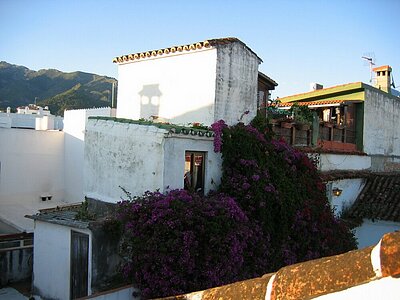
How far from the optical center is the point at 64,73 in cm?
8406

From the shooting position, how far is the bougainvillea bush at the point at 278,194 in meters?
10.2

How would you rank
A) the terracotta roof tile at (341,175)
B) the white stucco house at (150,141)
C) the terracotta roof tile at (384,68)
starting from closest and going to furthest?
the white stucco house at (150,141), the terracotta roof tile at (341,175), the terracotta roof tile at (384,68)

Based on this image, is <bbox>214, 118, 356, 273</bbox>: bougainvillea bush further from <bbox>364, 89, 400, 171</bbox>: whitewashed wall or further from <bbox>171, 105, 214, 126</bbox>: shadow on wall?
<bbox>364, 89, 400, 171</bbox>: whitewashed wall

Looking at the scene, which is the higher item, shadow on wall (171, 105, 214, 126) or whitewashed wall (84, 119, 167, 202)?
shadow on wall (171, 105, 214, 126)

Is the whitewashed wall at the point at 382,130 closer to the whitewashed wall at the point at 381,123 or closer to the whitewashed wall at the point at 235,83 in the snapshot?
the whitewashed wall at the point at 381,123

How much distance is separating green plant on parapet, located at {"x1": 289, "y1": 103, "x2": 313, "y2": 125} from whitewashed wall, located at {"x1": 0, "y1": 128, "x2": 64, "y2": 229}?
13044 mm

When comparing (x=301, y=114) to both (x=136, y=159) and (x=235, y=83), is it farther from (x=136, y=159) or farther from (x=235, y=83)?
(x=136, y=159)

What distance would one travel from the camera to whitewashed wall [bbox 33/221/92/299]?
9320 millimetres

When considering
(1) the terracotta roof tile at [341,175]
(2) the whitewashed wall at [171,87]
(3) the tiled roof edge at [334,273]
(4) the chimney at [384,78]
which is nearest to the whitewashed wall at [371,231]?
(1) the terracotta roof tile at [341,175]

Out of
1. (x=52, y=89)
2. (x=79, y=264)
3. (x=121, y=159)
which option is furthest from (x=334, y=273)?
(x=52, y=89)

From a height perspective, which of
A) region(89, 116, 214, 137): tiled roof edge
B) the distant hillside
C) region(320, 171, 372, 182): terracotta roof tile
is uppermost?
the distant hillside

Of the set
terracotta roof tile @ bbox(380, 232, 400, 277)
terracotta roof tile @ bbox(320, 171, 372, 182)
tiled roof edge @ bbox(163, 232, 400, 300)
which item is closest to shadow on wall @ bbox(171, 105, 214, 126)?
terracotta roof tile @ bbox(320, 171, 372, 182)

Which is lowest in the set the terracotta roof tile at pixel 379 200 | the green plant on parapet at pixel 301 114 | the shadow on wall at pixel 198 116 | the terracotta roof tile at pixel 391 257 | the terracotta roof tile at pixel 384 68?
the terracotta roof tile at pixel 379 200

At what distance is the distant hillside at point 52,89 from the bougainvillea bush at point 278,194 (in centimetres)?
4054
